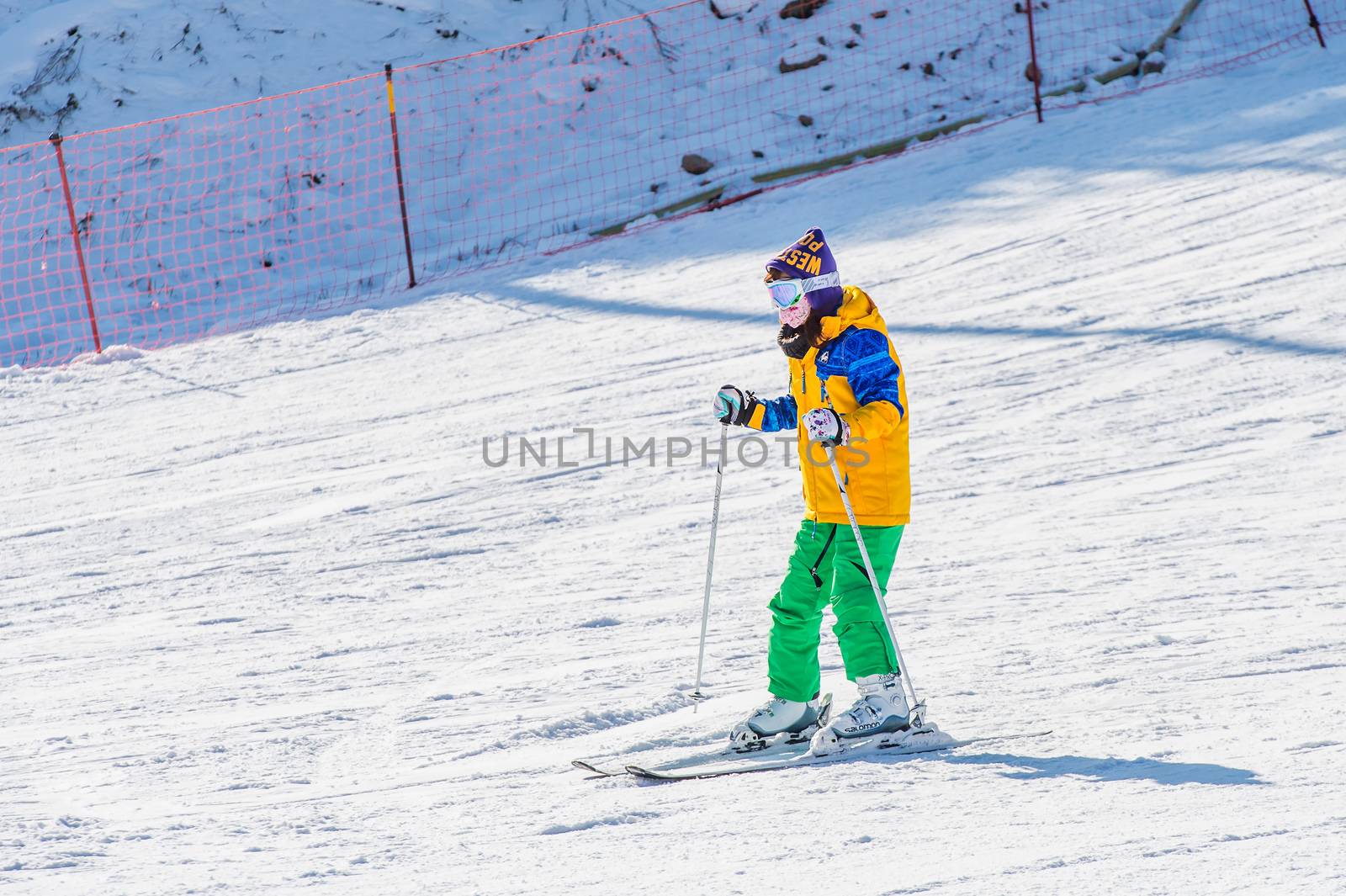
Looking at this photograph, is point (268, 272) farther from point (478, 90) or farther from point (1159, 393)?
point (1159, 393)

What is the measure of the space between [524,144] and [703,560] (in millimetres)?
7629

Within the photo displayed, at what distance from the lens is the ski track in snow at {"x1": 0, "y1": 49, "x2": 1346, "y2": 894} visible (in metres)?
3.46

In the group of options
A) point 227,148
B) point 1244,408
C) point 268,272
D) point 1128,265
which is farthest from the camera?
point 227,148

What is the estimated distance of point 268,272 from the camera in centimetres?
1131

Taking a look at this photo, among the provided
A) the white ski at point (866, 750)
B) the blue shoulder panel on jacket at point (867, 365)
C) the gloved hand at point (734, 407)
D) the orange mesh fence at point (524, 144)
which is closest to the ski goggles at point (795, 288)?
the blue shoulder panel on jacket at point (867, 365)

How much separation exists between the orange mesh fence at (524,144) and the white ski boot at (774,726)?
706 cm

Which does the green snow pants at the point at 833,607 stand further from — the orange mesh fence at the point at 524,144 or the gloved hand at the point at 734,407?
the orange mesh fence at the point at 524,144

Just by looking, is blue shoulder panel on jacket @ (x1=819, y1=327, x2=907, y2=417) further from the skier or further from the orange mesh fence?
the orange mesh fence

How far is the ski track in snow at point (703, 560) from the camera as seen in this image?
11.4 feet

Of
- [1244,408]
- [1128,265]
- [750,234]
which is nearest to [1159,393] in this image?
[1244,408]

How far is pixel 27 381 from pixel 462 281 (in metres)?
3.14

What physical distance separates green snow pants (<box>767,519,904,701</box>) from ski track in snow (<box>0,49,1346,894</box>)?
1.02 ft

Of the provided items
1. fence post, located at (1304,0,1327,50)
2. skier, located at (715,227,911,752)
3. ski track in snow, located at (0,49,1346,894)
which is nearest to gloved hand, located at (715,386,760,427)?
skier, located at (715,227,911,752)

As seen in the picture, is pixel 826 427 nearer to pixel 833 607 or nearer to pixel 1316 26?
pixel 833 607
